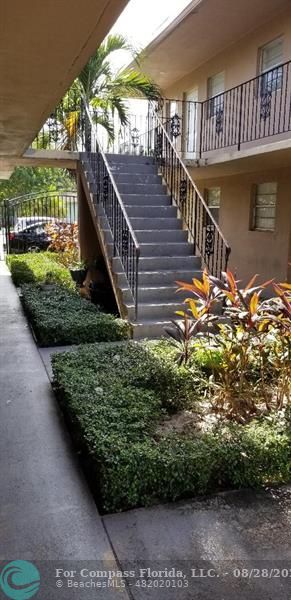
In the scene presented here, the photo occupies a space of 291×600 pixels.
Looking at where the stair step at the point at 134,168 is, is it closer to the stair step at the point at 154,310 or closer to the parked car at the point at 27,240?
the stair step at the point at 154,310

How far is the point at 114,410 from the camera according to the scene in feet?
11.0

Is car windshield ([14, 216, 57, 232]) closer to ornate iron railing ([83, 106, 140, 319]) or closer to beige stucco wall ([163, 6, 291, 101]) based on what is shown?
beige stucco wall ([163, 6, 291, 101])

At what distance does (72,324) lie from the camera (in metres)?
5.79

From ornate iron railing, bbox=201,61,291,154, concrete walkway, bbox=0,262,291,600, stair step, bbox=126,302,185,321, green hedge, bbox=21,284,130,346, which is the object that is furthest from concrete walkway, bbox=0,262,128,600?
ornate iron railing, bbox=201,61,291,154

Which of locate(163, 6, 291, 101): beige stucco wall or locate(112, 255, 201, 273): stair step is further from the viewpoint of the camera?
locate(163, 6, 291, 101): beige stucco wall

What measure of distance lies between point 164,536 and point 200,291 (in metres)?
2.39

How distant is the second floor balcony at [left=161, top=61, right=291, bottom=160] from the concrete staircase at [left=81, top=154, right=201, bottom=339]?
1405 mm

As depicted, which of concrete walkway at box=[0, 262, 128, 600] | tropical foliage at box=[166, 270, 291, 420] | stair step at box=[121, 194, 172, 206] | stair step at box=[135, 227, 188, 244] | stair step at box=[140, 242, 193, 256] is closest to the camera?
concrete walkway at box=[0, 262, 128, 600]

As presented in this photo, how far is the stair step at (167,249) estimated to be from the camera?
24.7ft

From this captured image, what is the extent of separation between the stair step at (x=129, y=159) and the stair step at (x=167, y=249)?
274 centimetres

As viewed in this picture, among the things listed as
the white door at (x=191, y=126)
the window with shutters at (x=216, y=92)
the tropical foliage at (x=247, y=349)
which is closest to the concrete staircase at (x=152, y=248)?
the tropical foliage at (x=247, y=349)

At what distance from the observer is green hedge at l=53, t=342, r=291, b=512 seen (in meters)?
2.68

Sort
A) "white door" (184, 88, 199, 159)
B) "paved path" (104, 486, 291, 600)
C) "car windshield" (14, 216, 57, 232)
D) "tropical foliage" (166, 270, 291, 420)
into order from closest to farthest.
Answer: "paved path" (104, 486, 291, 600), "tropical foliage" (166, 270, 291, 420), "white door" (184, 88, 199, 159), "car windshield" (14, 216, 57, 232)

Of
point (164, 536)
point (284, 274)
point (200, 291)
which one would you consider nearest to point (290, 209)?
point (284, 274)
